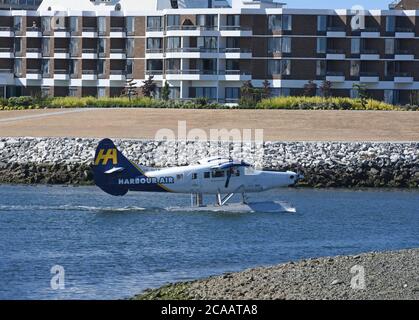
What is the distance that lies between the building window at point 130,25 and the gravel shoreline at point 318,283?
225 ft

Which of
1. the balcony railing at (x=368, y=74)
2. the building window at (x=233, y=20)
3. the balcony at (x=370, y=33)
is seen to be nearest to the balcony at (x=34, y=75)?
the building window at (x=233, y=20)

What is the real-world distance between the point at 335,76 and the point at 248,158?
32.4 metres

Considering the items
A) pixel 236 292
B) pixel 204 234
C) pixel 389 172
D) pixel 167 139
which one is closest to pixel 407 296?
pixel 236 292

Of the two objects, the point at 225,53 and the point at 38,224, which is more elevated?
the point at 225,53

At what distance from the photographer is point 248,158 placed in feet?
206

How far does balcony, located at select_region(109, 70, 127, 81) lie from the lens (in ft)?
324

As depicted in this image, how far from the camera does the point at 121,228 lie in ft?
142

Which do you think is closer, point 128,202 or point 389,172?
point 128,202

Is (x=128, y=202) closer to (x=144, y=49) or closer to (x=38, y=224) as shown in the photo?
(x=38, y=224)

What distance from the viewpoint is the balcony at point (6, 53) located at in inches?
3969

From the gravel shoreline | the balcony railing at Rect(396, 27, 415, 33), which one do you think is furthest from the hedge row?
the gravel shoreline

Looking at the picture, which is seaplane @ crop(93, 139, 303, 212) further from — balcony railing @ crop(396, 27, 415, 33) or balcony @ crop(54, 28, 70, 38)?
balcony @ crop(54, 28, 70, 38)

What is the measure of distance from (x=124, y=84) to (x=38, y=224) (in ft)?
183

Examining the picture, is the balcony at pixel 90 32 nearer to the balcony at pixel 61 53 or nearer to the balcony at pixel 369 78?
the balcony at pixel 61 53
